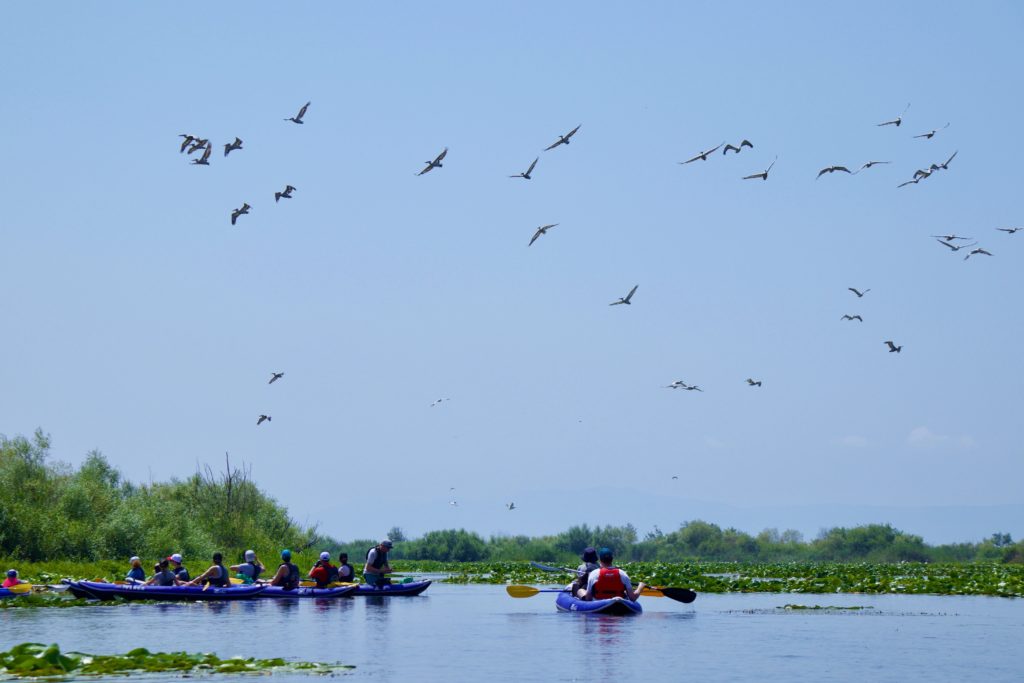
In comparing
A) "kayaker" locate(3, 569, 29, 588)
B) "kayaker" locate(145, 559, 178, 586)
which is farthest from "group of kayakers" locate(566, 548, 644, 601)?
"kayaker" locate(3, 569, 29, 588)

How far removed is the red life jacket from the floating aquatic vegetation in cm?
991

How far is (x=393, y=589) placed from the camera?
4028 cm

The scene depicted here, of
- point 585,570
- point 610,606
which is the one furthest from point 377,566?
point 610,606

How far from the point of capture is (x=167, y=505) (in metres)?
53.8

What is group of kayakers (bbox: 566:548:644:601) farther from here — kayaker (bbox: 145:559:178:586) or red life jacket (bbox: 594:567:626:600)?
kayaker (bbox: 145:559:178:586)

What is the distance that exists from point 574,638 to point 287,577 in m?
13.3

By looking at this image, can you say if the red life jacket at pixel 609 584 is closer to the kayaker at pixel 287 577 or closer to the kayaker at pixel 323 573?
the kayaker at pixel 287 577

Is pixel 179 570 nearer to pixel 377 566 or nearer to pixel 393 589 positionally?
pixel 377 566

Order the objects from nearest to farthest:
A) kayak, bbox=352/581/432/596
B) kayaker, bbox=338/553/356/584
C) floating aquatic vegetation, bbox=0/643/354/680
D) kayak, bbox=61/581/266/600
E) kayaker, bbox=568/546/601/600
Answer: floating aquatic vegetation, bbox=0/643/354/680 → kayaker, bbox=568/546/601/600 → kayak, bbox=61/581/266/600 → kayak, bbox=352/581/432/596 → kayaker, bbox=338/553/356/584

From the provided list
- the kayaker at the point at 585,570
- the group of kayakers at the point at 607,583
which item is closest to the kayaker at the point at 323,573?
the kayaker at the point at 585,570

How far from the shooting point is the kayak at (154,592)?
35656mm

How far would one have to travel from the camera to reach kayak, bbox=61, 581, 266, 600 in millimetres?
35656

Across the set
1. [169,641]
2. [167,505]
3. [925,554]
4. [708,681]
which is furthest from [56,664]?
[925,554]

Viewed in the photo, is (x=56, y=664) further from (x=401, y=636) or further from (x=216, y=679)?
(x=401, y=636)
